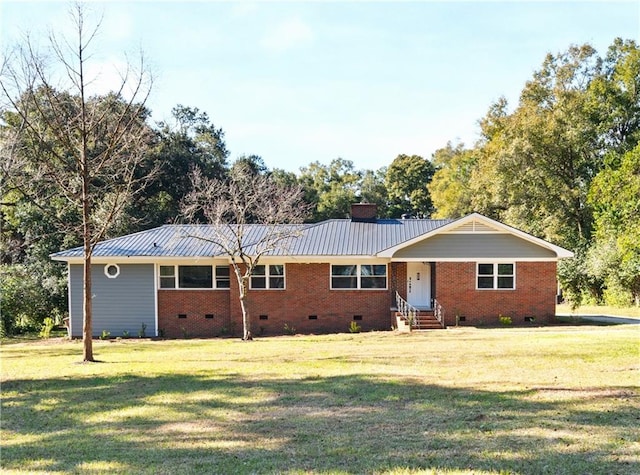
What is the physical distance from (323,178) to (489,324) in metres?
45.5

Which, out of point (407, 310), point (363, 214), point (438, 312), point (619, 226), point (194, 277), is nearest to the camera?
point (407, 310)

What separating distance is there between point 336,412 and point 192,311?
55.0 feet

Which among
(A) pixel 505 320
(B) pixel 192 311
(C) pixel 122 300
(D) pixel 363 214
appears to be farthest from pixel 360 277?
(C) pixel 122 300

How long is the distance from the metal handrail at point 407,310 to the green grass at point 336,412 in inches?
253

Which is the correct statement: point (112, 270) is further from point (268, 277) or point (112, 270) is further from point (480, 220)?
point (480, 220)

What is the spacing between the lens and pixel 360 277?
79.2 ft

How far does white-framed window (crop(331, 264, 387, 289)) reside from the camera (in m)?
24.1

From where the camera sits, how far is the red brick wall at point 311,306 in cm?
2395

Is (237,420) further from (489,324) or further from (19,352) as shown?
(489,324)

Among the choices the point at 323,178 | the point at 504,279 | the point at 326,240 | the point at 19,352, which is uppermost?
the point at 323,178

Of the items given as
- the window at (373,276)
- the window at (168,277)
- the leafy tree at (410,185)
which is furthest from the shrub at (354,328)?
the leafy tree at (410,185)

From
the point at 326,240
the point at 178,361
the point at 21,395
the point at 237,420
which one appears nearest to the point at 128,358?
the point at 178,361

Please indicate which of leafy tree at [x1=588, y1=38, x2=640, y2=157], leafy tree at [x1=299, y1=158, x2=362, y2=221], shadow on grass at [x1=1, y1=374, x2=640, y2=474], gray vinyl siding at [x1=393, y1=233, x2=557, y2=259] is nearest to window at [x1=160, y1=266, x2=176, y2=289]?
gray vinyl siding at [x1=393, y1=233, x2=557, y2=259]

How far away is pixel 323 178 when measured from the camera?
220 feet
